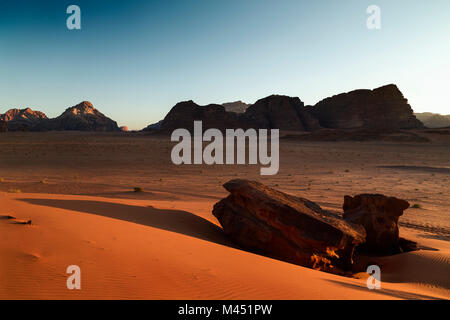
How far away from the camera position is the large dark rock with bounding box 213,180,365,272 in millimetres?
4840

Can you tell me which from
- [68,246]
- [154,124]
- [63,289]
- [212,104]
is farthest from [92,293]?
[154,124]

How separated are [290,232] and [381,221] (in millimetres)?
2586

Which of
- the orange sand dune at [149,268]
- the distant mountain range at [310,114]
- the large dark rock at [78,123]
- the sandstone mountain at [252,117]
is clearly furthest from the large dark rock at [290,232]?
the large dark rock at [78,123]

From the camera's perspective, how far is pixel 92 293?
8.10ft

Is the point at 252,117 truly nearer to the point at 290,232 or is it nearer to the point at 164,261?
the point at 290,232

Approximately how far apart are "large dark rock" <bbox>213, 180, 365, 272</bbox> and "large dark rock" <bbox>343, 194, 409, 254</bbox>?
827 millimetres

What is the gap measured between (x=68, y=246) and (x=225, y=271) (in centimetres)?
202

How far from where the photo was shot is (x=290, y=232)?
499 centimetres

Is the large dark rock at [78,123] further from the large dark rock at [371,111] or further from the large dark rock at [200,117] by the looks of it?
the large dark rock at [371,111]

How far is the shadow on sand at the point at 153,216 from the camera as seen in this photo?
578cm

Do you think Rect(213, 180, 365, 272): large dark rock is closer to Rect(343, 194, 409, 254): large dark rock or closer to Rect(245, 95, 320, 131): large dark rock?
Rect(343, 194, 409, 254): large dark rock

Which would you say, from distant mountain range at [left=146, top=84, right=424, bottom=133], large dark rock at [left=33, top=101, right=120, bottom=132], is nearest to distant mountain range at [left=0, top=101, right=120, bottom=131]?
large dark rock at [left=33, top=101, right=120, bottom=132]

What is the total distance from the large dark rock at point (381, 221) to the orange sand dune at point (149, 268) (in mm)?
658
